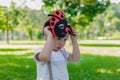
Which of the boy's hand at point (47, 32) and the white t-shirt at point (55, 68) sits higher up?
the boy's hand at point (47, 32)

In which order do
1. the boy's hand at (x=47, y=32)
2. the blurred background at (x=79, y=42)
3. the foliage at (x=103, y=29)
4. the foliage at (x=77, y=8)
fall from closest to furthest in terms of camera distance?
the boy's hand at (x=47, y=32), the blurred background at (x=79, y=42), the foliage at (x=77, y=8), the foliage at (x=103, y=29)

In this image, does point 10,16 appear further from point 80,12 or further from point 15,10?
point 80,12

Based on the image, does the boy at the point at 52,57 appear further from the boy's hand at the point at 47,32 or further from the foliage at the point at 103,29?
the foliage at the point at 103,29

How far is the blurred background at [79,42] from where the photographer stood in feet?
31.2

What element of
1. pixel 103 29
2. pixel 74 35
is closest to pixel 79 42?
pixel 103 29

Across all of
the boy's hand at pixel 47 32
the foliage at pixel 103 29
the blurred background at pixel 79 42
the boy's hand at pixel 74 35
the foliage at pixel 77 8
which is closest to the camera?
the boy's hand at pixel 47 32

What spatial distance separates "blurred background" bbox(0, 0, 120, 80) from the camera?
9.51 m

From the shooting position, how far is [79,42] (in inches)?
2149

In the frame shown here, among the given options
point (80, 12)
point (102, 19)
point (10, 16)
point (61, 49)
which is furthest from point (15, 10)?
point (102, 19)

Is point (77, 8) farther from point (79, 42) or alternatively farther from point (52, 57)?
point (52, 57)

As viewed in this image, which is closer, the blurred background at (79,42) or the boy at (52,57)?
the boy at (52,57)

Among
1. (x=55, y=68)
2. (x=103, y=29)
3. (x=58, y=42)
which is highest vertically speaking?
(x=58, y=42)

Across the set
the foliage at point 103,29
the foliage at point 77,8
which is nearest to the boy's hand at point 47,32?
the foliage at point 77,8

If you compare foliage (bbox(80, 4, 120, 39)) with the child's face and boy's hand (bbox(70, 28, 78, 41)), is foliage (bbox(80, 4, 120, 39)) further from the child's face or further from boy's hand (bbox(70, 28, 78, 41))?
the child's face
